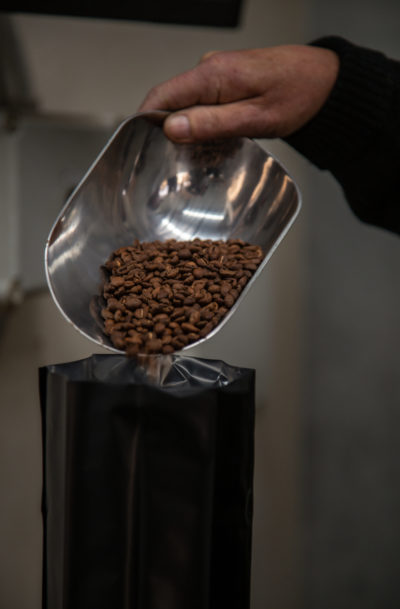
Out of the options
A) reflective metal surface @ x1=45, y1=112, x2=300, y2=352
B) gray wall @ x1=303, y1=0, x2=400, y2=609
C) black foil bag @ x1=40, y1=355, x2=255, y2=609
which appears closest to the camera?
black foil bag @ x1=40, y1=355, x2=255, y2=609

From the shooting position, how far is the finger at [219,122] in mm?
573

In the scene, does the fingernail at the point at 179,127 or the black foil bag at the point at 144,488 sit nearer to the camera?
the black foil bag at the point at 144,488

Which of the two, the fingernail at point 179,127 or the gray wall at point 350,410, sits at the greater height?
the fingernail at point 179,127

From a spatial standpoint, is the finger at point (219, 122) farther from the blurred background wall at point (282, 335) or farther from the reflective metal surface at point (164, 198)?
the blurred background wall at point (282, 335)

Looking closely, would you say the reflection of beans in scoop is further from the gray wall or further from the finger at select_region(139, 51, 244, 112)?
the gray wall

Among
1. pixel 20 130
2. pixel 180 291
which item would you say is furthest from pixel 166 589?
pixel 20 130

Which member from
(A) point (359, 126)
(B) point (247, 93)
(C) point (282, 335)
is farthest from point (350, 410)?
(B) point (247, 93)

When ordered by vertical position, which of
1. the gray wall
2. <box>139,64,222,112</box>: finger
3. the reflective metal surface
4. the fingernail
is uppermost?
<box>139,64,222,112</box>: finger

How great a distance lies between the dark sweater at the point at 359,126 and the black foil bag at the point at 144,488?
17.4 inches

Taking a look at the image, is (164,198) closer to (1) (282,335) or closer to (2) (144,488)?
(2) (144,488)

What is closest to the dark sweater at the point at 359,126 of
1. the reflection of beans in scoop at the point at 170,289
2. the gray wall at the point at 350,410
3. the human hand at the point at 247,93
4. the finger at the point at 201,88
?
the human hand at the point at 247,93

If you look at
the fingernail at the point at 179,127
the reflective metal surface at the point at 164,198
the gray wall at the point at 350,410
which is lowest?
the gray wall at the point at 350,410

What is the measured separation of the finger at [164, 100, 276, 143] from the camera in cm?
57

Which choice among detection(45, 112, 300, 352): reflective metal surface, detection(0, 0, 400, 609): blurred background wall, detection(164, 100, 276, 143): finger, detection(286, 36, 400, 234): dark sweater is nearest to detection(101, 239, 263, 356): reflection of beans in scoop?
detection(45, 112, 300, 352): reflective metal surface
